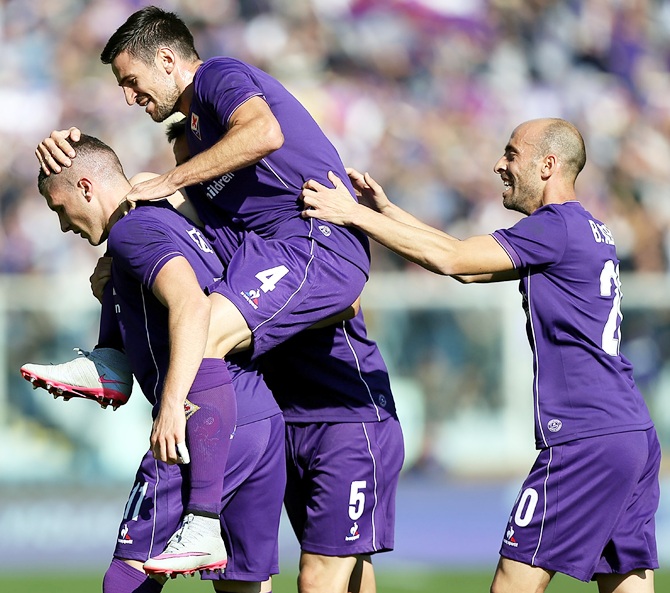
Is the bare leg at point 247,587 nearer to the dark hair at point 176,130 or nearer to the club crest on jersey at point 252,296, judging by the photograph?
the club crest on jersey at point 252,296

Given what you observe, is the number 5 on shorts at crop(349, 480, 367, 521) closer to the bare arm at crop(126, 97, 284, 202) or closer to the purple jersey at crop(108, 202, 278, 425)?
the purple jersey at crop(108, 202, 278, 425)

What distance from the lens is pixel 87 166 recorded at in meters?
4.49

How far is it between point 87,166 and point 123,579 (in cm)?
162

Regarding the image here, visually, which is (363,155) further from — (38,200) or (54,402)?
(54,402)

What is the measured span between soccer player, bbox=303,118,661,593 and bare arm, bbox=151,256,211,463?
0.81 m

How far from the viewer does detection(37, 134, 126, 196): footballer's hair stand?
4469 mm

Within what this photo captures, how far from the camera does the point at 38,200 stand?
11.5m

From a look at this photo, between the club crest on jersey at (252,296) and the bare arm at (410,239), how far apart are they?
0.45 meters

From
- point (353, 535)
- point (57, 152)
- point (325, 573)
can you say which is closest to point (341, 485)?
point (353, 535)

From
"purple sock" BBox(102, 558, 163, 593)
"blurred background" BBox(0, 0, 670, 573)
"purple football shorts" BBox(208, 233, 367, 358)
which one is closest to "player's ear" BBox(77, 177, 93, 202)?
"purple football shorts" BBox(208, 233, 367, 358)

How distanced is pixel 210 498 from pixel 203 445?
0.20 metres

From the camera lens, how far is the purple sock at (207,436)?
13.3 feet

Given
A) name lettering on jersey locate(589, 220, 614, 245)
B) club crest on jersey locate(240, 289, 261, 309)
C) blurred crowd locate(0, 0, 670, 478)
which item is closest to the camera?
club crest on jersey locate(240, 289, 261, 309)

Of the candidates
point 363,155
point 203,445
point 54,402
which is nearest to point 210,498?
point 203,445
